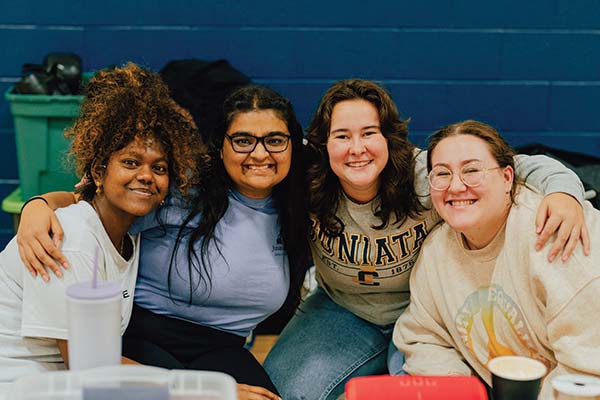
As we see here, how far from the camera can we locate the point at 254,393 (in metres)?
1.88

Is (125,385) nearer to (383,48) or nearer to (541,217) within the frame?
(541,217)

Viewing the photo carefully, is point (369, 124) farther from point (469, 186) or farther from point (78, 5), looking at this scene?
point (78, 5)

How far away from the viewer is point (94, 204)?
1.84m

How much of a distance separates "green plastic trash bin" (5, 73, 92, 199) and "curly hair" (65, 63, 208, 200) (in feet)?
2.80

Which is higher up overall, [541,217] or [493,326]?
[541,217]

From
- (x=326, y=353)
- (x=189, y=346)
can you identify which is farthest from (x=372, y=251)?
(x=189, y=346)

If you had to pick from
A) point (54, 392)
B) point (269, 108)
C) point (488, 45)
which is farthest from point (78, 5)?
point (54, 392)

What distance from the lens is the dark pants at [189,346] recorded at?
201 cm

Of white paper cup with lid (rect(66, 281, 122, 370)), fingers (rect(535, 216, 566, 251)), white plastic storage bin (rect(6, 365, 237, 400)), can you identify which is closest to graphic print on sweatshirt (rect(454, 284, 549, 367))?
fingers (rect(535, 216, 566, 251))

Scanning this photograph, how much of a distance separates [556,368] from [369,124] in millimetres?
784

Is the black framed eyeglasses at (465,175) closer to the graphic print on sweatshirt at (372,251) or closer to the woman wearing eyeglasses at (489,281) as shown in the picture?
the woman wearing eyeglasses at (489,281)

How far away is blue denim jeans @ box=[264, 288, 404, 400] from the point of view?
216 centimetres

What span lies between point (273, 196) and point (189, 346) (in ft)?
1.54

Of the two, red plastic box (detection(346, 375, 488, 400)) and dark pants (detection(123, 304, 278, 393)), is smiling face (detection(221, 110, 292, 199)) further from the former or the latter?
red plastic box (detection(346, 375, 488, 400))
